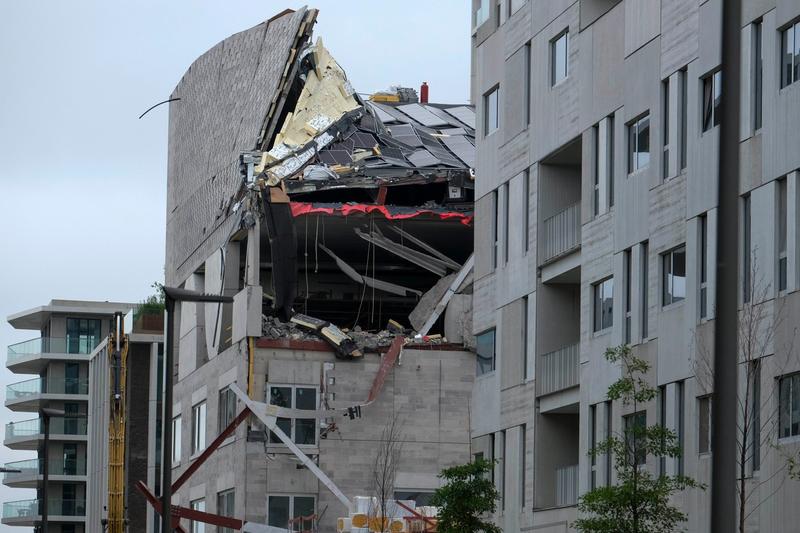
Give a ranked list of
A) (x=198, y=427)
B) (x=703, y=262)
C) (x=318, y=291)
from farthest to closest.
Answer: (x=318, y=291), (x=198, y=427), (x=703, y=262)

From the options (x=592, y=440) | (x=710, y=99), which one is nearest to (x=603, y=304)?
(x=592, y=440)

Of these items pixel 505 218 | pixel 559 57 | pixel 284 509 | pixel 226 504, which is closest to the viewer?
pixel 559 57

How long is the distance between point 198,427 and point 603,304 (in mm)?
34801

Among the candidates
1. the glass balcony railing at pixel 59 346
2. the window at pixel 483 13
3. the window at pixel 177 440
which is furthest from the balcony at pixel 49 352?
the window at pixel 483 13

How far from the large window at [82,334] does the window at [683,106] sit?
3938 inches

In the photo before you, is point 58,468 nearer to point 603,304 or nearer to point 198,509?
point 198,509

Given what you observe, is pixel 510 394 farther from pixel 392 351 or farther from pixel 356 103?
pixel 356 103

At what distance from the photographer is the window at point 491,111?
166 feet

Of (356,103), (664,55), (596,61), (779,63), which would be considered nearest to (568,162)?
(596,61)

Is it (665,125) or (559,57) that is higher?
(559,57)

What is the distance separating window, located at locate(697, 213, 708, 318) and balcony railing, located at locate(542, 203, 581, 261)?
25.8ft

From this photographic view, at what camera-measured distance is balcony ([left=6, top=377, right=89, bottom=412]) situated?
5143 inches

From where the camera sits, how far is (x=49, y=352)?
432 feet

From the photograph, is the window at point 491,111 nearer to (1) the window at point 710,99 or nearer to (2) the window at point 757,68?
(1) the window at point 710,99
